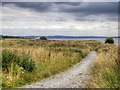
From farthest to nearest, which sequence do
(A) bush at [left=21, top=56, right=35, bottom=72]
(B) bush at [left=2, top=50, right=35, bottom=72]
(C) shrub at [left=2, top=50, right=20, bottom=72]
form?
1. (A) bush at [left=21, top=56, right=35, bottom=72]
2. (B) bush at [left=2, top=50, right=35, bottom=72]
3. (C) shrub at [left=2, top=50, right=20, bottom=72]

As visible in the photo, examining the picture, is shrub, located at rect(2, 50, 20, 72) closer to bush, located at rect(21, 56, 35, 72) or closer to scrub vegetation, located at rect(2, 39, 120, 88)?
scrub vegetation, located at rect(2, 39, 120, 88)

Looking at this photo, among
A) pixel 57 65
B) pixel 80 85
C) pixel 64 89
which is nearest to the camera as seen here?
pixel 64 89

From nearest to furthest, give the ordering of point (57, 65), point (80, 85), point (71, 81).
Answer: point (80, 85), point (71, 81), point (57, 65)

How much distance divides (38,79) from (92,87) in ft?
21.2

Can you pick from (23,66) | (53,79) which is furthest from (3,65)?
(53,79)

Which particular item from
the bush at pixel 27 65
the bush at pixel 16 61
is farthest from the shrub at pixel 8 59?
the bush at pixel 27 65

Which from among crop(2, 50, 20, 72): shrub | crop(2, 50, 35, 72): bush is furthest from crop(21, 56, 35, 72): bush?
crop(2, 50, 20, 72): shrub

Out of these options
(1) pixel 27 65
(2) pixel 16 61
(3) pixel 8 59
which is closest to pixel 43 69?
(1) pixel 27 65

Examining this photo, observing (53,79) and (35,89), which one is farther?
(53,79)

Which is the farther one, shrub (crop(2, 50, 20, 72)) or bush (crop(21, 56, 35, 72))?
bush (crop(21, 56, 35, 72))

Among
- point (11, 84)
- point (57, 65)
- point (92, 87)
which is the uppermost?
point (92, 87)

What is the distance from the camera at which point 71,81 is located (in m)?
18.9

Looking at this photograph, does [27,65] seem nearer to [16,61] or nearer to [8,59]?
[16,61]

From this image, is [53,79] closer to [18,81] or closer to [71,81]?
[71,81]
